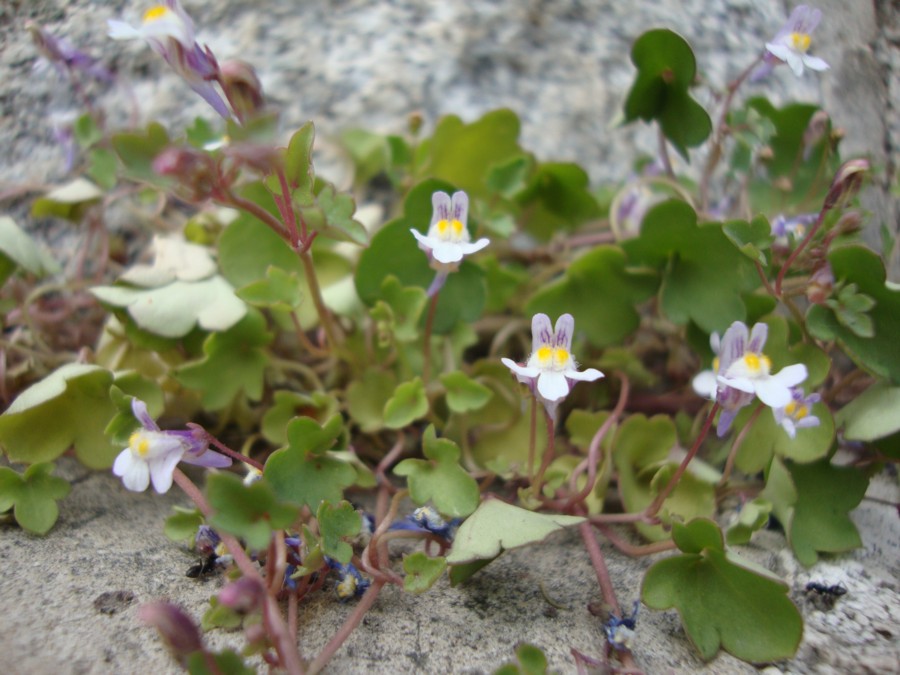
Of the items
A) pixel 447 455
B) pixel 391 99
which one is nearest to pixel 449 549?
pixel 447 455

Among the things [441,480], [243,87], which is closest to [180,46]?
[243,87]

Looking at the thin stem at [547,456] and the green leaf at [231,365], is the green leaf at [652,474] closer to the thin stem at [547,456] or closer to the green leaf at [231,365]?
the thin stem at [547,456]

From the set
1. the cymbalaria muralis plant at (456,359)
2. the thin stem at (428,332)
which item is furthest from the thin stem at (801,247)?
the thin stem at (428,332)

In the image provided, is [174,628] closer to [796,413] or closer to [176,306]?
[176,306]

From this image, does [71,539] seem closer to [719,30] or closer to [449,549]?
[449,549]

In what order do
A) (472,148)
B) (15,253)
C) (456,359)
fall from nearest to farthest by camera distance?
1. (15,253)
2. (456,359)
3. (472,148)

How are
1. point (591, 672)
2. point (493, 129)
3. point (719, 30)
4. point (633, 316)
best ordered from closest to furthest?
point (591, 672)
point (633, 316)
point (493, 129)
point (719, 30)
